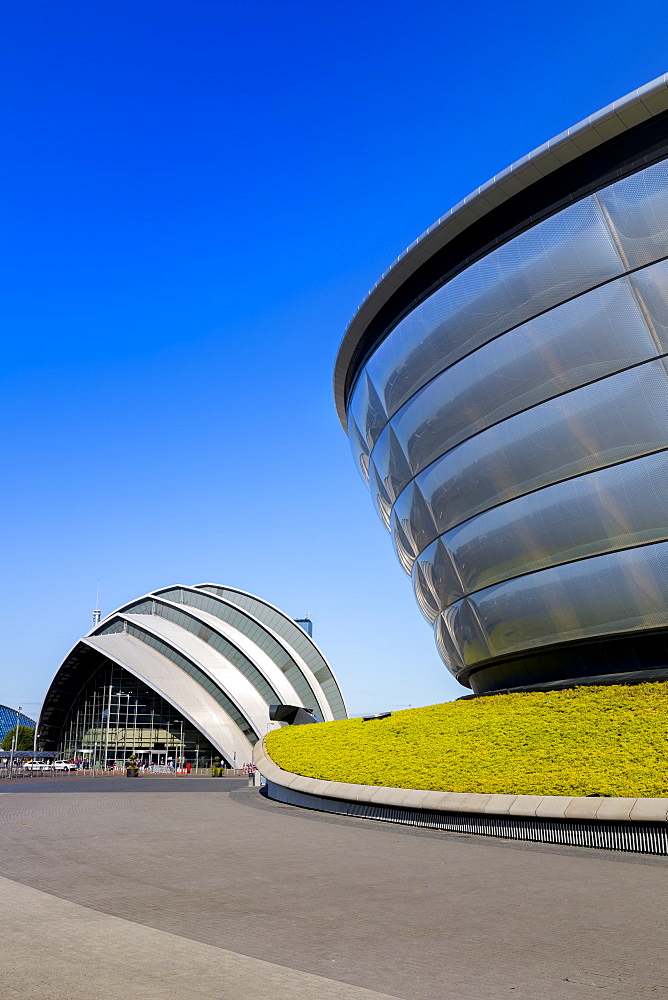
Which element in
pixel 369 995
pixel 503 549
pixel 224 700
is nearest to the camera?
pixel 369 995

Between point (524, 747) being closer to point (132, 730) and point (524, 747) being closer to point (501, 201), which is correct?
point (501, 201)

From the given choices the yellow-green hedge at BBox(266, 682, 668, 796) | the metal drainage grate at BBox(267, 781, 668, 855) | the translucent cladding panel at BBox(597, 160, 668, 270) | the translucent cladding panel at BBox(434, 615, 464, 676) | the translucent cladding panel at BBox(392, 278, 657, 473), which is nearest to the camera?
the metal drainage grate at BBox(267, 781, 668, 855)

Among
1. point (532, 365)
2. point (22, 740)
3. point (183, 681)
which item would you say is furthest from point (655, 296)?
point (22, 740)

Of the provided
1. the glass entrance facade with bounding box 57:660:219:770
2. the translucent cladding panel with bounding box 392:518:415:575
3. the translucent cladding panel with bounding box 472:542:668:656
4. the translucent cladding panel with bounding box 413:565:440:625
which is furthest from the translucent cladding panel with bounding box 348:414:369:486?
the glass entrance facade with bounding box 57:660:219:770

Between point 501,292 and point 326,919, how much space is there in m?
16.9

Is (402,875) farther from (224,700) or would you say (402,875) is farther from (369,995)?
(224,700)

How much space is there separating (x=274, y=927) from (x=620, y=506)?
47.4 feet

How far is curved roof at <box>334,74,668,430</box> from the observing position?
60.9ft

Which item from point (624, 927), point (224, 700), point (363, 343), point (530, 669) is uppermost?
point (363, 343)

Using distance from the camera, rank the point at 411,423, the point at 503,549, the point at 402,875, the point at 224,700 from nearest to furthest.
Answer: the point at 402,875 → the point at 503,549 → the point at 411,423 → the point at 224,700

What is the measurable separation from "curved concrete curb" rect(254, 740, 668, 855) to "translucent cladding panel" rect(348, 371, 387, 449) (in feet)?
38.8

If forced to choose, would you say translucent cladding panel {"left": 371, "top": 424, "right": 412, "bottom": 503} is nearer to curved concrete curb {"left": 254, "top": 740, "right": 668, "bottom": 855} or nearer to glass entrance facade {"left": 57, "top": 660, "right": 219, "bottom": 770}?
curved concrete curb {"left": 254, "top": 740, "right": 668, "bottom": 855}

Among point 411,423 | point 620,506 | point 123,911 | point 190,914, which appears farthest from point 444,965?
point 411,423

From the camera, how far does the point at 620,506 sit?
19.6 metres
